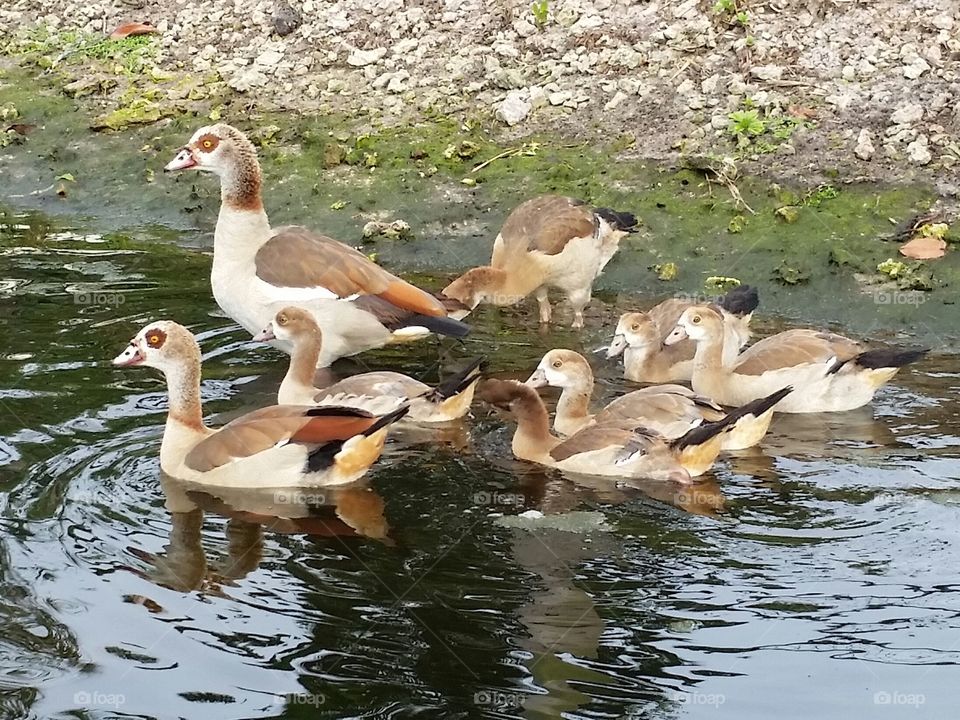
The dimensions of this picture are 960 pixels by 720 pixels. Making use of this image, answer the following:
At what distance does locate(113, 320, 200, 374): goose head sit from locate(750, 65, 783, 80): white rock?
6.29 meters

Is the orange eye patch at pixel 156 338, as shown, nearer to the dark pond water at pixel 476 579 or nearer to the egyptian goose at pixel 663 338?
the dark pond water at pixel 476 579

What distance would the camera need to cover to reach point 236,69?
15492mm

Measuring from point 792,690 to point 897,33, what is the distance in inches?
340

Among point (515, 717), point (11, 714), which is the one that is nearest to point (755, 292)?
point (515, 717)

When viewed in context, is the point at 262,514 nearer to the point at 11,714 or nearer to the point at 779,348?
the point at 11,714

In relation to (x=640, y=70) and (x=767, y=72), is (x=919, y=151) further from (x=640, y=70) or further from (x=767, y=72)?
(x=640, y=70)

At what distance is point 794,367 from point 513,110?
483 centimetres

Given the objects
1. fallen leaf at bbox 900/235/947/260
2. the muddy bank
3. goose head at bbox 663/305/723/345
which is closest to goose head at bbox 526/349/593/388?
goose head at bbox 663/305/723/345

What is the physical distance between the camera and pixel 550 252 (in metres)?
11.7

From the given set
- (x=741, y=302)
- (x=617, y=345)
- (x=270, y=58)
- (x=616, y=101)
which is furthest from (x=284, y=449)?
(x=270, y=58)

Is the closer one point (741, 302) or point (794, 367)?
point (794, 367)

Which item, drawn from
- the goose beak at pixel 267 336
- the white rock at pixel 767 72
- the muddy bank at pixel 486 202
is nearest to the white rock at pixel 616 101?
the muddy bank at pixel 486 202

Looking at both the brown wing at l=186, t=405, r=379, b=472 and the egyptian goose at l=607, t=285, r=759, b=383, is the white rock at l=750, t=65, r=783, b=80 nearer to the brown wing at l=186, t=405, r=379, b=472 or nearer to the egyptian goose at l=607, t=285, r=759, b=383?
the egyptian goose at l=607, t=285, r=759, b=383

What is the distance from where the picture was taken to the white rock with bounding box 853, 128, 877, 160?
41.1ft
